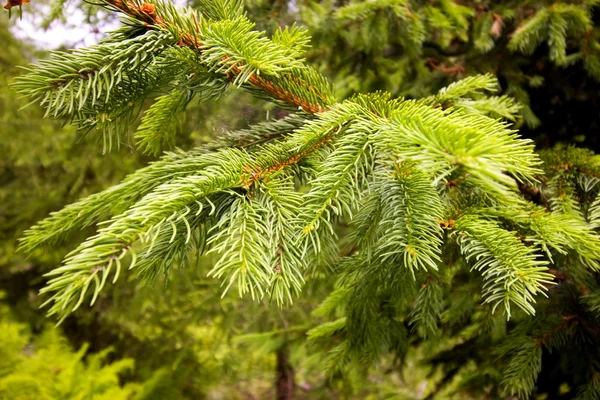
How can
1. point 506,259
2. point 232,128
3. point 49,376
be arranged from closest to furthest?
point 506,259
point 232,128
point 49,376

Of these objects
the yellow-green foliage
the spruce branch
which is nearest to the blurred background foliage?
the yellow-green foliage

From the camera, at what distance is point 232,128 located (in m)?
1.39

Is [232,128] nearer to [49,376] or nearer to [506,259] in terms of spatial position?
[506,259]

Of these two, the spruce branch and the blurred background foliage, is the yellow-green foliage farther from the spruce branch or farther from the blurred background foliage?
the spruce branch

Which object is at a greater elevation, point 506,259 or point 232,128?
point 232,128

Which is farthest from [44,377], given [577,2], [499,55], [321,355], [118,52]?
[577,2]

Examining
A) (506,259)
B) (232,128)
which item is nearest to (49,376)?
(232,128)

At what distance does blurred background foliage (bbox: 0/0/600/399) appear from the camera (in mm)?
1905

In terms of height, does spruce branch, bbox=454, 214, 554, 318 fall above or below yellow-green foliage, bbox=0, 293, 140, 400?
above

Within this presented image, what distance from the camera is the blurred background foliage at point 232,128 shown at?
191 cm

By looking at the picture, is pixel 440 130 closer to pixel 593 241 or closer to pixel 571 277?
pixel 593 241

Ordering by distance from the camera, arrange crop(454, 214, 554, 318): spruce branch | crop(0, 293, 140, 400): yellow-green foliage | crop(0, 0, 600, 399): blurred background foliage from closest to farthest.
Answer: crop(454, 214, 554, 318): spruce branch → crop(0, 0, 600, 399): blurred background foliage → crop(0, 293, 140, 400): yellow-green foliage

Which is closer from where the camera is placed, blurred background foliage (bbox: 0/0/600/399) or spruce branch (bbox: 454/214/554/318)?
spruce branch (bbox: 454/214/554/318)

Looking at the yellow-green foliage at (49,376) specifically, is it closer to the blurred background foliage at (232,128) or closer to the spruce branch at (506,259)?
the blurred background foliage at (232,128)
